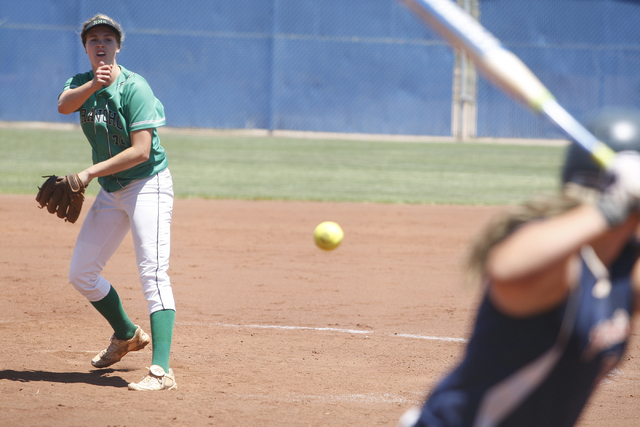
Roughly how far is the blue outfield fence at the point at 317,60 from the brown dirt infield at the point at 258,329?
14.1 metres

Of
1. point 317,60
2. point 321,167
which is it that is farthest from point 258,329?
point 317,60

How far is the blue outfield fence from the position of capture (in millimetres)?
23062

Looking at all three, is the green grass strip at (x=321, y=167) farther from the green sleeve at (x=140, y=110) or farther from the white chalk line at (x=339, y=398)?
the white chalk line at (x=339, y=398)

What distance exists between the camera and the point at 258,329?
18.6ft

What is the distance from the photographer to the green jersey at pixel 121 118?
13.3 ft

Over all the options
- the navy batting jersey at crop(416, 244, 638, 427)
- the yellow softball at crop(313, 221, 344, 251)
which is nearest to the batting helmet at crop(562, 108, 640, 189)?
the navy batting jersey at crop(416, 244, 638, 427)

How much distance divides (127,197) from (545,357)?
298cm

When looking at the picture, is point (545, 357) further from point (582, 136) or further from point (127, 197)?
point (127, 197)

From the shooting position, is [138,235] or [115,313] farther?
[115,313]

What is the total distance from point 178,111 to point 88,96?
65.3ft

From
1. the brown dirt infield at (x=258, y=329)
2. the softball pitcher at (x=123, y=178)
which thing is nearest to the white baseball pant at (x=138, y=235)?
the softball pitcher at (x=123, y=178)

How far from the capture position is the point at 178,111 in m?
23.5

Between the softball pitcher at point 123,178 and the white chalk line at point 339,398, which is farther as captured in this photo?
the white chalk line at point 339,398

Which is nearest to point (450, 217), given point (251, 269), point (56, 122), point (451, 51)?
point (251, 269)
